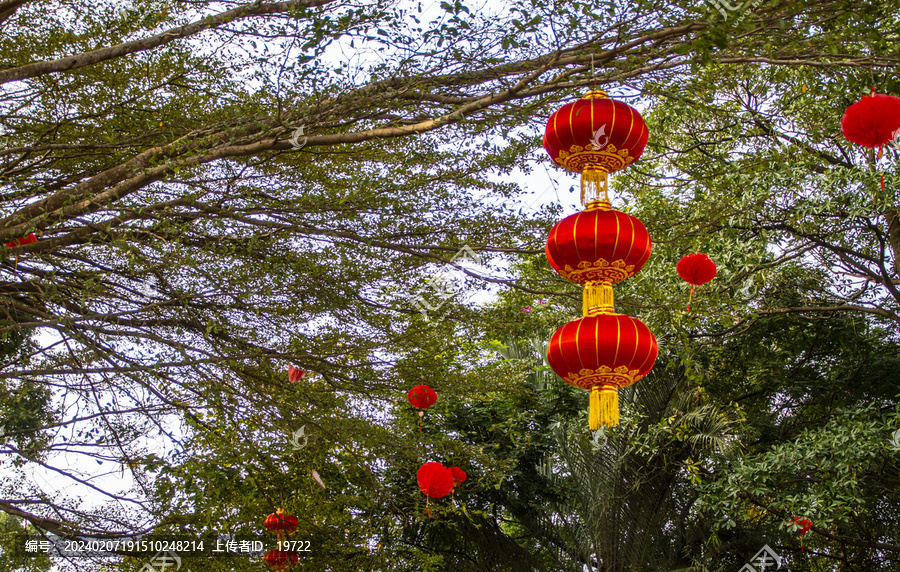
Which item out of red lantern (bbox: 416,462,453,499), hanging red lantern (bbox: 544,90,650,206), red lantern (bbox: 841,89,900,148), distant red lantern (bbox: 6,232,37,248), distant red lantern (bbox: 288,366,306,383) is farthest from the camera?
red lantern (bbox: 416,462,453,499)

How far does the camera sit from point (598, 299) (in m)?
3.49

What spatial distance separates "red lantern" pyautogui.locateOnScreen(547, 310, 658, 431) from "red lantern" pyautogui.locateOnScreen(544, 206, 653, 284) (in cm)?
20

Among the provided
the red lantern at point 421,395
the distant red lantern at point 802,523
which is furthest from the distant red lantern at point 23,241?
the distant red lantern at point 802,523

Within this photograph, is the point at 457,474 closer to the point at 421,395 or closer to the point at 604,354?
the point at 421,395

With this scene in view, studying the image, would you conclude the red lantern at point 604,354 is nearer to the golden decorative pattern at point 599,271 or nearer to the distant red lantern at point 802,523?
the golden decorative pattern at point 599,271

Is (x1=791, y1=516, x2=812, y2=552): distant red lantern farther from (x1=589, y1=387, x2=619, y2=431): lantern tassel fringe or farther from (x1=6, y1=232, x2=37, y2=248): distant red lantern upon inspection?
(x1=6, y1=232, x2=37, y2=248): distant red lantern

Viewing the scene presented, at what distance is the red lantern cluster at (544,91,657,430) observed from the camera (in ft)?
10.8

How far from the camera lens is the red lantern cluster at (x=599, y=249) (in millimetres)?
3299

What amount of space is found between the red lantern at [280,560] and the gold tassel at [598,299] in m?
3.28

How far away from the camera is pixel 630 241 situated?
3365 millimetres

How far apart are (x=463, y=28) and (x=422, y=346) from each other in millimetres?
1990

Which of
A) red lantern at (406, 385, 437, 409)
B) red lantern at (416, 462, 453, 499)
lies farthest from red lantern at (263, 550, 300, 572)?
red lantern at (406, 385, 437, 409)

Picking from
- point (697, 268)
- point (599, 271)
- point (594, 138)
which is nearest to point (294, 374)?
point (599, 271)

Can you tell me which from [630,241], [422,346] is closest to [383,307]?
[422,346]
